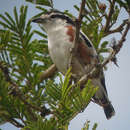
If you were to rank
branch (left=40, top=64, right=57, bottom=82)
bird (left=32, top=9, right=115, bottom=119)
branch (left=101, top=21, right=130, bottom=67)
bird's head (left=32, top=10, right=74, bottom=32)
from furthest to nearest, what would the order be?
bird's head (left=32, top=10, right=74, bottom=32)
bird (left=32, top=9, right=115, bottom=119)
branch (left=40, top=64, right=57, bottom=82)
branch (left=101, top=21, right=130, bottom=67)

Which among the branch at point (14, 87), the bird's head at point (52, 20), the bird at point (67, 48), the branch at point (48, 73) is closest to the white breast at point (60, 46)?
the bird at point (67, 48)

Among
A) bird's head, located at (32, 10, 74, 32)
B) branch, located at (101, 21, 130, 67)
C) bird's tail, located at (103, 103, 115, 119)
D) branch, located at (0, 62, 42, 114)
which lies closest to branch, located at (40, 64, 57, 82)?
branch, located at (0, 62, 42, 114)

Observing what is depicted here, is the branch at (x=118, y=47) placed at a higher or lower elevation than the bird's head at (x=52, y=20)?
lower

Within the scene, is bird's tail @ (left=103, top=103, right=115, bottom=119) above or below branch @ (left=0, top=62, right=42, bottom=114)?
below

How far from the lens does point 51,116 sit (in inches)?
56.3

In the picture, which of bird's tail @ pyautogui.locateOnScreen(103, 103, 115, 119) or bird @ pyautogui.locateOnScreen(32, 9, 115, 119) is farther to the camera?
bird's tail @ pyautogui.locateOnScreen(103, 103, 115, 119)

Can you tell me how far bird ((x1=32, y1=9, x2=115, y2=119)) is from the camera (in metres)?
2.37

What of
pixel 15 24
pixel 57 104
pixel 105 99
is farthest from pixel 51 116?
pixel 105 99

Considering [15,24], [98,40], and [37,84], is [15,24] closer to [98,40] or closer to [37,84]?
[37,84]

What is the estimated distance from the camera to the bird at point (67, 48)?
2.37 meters

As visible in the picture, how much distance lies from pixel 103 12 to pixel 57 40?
29.7 inches

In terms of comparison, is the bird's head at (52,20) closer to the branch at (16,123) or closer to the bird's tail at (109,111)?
the bird's tail at (109,111)

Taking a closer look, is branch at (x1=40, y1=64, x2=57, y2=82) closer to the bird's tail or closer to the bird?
the bird

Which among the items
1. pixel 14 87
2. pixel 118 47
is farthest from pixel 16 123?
pixel 118 47
